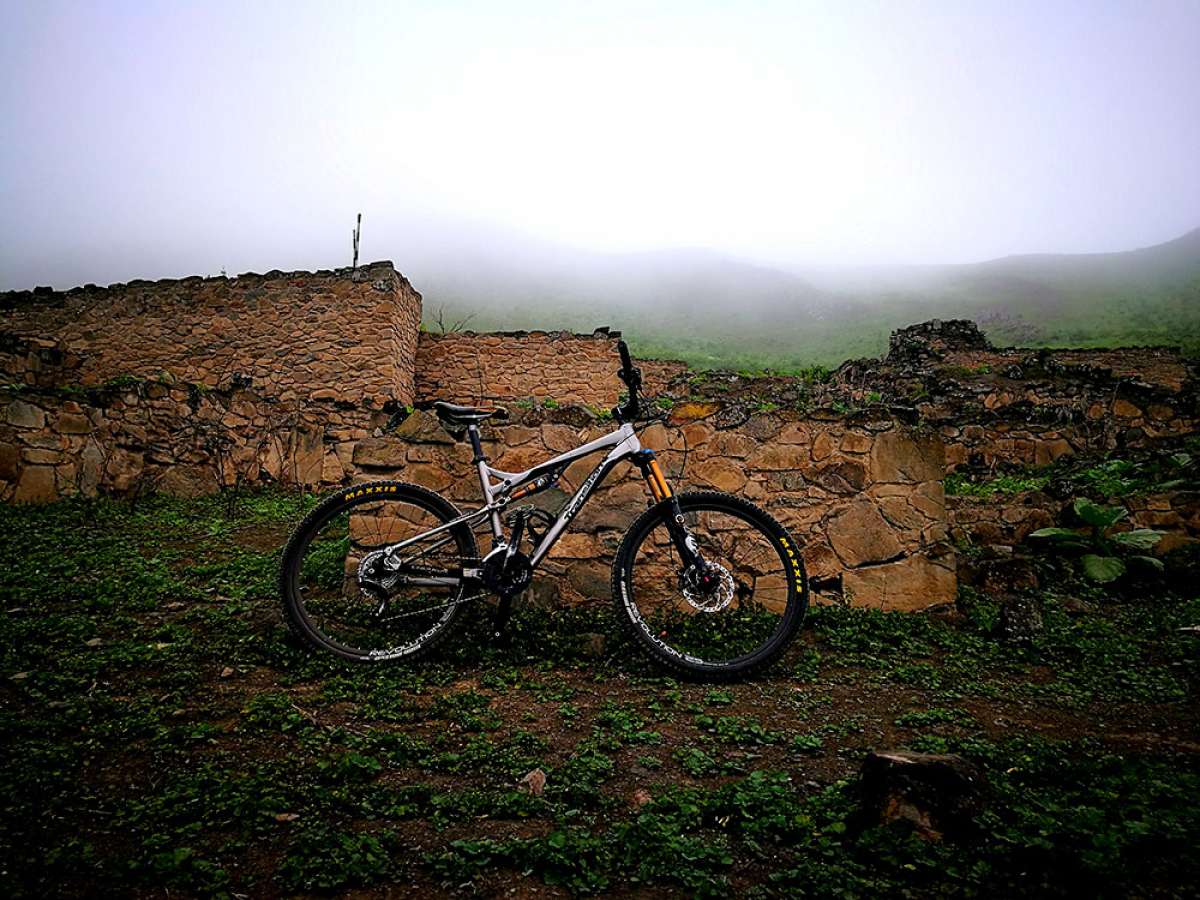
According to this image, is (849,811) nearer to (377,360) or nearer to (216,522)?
(216,522)

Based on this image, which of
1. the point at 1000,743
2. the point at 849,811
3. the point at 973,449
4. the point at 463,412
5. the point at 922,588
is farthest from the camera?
the point at 973,449

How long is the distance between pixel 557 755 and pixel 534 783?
0.22 metres

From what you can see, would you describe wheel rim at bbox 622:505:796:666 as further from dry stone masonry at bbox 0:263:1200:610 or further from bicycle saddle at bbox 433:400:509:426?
bicycle saddle at bbox 433:400:509:426

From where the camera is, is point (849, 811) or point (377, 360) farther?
point (377, 360)

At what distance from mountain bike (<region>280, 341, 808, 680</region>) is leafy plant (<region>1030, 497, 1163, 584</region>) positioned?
255cm

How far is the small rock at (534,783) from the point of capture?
70.8 inches

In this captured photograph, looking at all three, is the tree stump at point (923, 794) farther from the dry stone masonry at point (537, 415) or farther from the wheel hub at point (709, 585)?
the dry stone masonry at point (537, 415)

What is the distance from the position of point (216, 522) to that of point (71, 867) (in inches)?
174

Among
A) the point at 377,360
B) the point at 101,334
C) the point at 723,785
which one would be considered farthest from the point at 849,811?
the point at 101,334

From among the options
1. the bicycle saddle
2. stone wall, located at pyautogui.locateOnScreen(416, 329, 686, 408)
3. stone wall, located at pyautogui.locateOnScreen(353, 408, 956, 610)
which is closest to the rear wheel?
the bicycle saddle

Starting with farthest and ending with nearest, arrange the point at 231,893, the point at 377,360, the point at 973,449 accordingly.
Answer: the point at 377,360 → the point at 973,449 → the point at 231,893

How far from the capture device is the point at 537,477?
3.03m

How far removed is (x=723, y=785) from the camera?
1.84 m

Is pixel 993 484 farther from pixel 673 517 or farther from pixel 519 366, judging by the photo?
pixel 519 366
